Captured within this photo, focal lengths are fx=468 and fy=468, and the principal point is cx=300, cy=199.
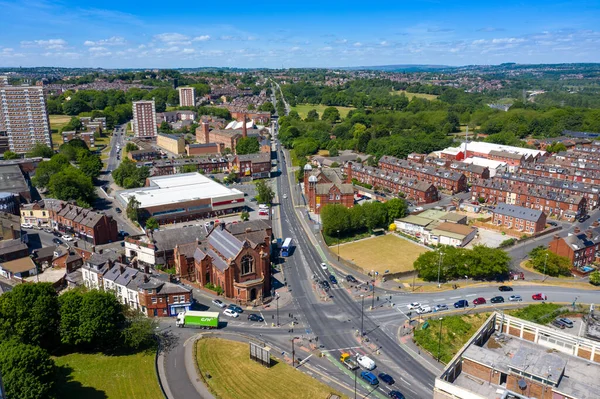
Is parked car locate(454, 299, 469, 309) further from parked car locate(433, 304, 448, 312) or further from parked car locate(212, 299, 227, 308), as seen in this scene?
parked car locate(212, 299, 227, 308)

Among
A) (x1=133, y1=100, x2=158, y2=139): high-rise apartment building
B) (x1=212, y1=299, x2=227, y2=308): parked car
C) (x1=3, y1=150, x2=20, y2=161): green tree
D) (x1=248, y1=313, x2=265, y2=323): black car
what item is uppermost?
(x1=133, y1=100, x2=158, y2=139): high-rise apartment building

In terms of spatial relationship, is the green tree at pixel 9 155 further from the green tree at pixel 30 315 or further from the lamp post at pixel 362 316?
the lamp post at pixel 362 316

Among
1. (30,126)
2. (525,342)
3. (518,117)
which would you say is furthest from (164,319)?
(518,117)

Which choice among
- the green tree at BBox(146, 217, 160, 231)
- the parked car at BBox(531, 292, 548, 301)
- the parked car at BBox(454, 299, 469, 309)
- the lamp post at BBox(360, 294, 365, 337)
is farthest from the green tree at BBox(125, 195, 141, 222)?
the parked car at BBox(531, 292, 548, 301)

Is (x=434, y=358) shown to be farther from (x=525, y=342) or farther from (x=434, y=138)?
(x=434, y=138)

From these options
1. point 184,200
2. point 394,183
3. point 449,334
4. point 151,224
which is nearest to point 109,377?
point 449,334

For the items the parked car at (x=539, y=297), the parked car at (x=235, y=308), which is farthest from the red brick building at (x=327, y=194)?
the parked car at (x=539, y=297)
